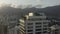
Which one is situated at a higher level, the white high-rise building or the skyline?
the skyline

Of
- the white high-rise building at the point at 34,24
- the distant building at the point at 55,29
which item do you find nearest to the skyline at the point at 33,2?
the white high-rise building at the point at 34,24

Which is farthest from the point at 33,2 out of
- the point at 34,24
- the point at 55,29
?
the point at 55,29

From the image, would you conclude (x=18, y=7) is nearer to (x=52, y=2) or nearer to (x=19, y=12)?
(x=19, y=12)

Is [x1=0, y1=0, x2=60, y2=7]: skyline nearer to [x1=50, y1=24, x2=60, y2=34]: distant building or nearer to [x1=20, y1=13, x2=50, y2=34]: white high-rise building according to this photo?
[x1=20, y1=13, x2=50, y2=34]: white high-rise building

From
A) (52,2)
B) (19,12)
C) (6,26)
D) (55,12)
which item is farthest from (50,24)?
(6,26)

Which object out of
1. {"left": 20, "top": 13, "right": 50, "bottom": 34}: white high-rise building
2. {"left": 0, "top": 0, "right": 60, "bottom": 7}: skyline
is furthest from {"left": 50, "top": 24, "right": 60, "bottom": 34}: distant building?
{"left": 0, "top": 0, "right": 60, "bottom": 7}: skyline

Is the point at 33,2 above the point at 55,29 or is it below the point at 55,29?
above

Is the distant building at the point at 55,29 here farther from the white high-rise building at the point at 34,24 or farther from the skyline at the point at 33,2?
the skyline at the point at 33,2

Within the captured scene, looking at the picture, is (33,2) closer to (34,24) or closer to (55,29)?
(34,24)
